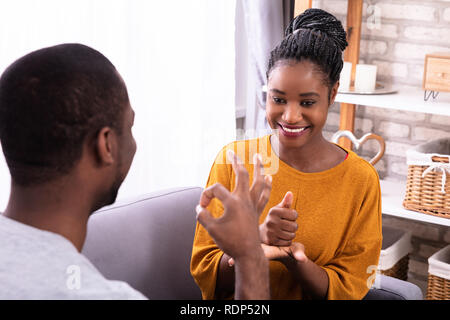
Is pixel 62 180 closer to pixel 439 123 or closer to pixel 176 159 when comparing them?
pixel 176 159

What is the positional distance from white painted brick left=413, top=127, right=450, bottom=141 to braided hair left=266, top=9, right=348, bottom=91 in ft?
3.64

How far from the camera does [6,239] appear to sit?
2.52 ft

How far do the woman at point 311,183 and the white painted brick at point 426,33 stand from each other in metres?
1.04

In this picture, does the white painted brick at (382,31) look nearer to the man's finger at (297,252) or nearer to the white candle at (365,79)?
the white candle at (365,79)

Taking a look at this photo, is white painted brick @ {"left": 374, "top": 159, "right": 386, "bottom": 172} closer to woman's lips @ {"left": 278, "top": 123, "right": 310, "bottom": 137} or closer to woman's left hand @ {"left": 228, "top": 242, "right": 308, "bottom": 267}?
woman's lips @ {"left": 278, "top": 123, "right": 310, "bottom": 137}

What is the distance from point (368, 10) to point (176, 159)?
97 centimetres

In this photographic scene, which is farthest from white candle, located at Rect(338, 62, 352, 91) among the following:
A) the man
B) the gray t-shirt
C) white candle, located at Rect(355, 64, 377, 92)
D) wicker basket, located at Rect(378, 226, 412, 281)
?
the gray t-shirt

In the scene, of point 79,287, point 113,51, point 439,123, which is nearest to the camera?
point 79,287

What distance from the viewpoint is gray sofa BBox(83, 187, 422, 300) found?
1.28m

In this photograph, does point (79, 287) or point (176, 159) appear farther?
point (176, 159)

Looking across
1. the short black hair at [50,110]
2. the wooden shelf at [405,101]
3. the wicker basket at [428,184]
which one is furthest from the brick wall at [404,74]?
the short black hair at [50,110]

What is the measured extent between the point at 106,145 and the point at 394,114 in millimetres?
1741

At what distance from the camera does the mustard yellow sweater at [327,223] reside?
1.24 m
